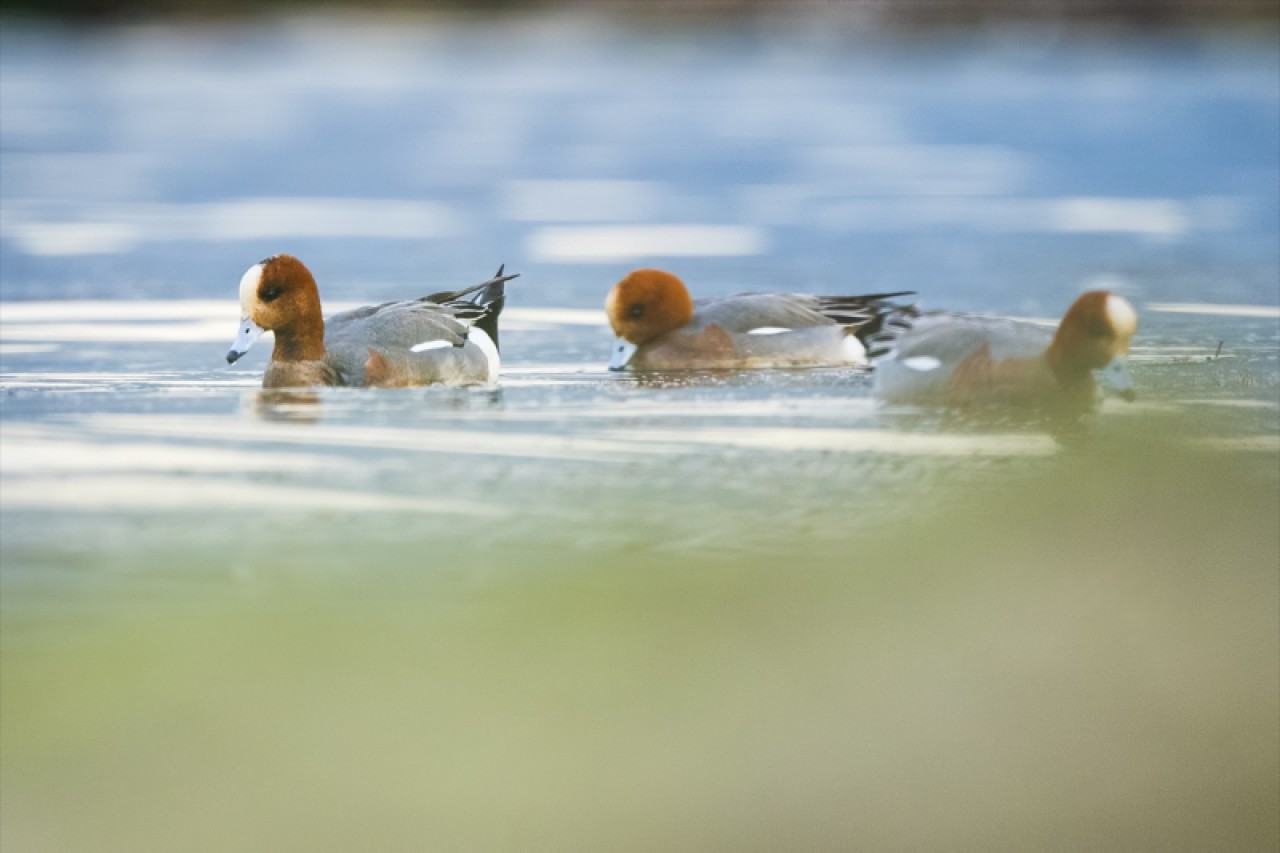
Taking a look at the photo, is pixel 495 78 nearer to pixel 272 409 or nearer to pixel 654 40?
pixel 654 40

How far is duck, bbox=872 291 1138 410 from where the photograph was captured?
6.23 feet

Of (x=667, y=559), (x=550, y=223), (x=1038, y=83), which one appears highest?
(x=1038, y=83)

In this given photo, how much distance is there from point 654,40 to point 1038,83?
1236 millimetres

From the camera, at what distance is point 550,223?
3.54 m

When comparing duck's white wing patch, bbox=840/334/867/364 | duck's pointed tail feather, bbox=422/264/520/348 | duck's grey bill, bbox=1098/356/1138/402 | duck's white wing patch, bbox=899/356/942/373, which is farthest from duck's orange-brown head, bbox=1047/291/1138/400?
duck's pointed tail feather, bbox=422/264/520/348

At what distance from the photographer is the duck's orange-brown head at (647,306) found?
2.36 m

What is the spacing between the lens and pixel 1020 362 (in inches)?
76.7

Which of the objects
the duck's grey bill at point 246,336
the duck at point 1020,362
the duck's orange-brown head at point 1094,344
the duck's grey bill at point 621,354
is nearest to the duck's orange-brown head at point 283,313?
the duck's grey bill at point 246,336

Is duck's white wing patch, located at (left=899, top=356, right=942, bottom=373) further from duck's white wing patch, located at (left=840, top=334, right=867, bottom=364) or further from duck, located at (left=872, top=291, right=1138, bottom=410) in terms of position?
duck's white wing patch, located at (left=840, top=334, right=867, bottom=364)

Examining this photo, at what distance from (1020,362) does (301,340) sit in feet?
2.80

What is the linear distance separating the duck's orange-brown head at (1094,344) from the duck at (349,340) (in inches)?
28.1

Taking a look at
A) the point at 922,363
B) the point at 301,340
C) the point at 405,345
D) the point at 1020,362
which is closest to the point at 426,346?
the point at 405,345

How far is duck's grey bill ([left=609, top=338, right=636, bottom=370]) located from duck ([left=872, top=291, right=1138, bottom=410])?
42cm

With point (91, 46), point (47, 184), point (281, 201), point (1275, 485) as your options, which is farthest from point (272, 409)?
point (91, 46)
